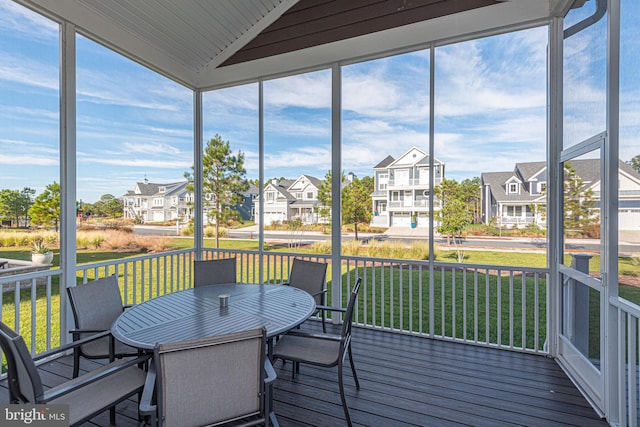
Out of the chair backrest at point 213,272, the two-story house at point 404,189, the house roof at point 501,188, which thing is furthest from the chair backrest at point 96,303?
the house roof at point 501,188

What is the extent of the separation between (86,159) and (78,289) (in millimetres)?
2130

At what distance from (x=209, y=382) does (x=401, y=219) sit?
3335 millimetres

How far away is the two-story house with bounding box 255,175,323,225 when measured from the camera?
4.76m

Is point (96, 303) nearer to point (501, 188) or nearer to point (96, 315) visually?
point (96, 315)

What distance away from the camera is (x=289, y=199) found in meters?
4.87

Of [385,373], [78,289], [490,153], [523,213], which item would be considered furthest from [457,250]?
[78,289]

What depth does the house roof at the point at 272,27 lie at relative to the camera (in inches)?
129

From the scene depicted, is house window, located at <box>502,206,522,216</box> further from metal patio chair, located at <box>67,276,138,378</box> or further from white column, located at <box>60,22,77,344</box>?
white column, located at <box>60,22,77,344</box>

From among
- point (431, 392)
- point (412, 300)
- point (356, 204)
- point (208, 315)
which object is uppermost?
point (356, 204)

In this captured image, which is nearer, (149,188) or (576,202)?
(576,202)

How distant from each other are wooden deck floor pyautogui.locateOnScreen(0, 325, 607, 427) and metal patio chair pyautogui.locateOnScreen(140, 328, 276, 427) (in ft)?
2.95

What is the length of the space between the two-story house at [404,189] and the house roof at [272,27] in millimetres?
1381

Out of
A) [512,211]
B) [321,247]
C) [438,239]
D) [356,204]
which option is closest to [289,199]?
[321,247]

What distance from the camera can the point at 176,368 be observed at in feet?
4.37
